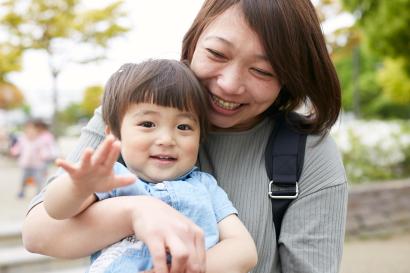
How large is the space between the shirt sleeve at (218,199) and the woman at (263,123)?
0.10 metres

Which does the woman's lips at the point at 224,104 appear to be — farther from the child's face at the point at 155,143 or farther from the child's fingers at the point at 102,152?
the child's fingers at the point at 102,152

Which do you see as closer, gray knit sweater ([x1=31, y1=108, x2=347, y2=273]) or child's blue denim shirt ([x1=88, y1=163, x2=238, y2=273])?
child's blue denim shirt ([x1=88, y1=163, x2=238, y2=273])

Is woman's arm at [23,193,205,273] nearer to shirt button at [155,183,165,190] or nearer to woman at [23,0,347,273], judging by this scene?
woman at [23,0,347,273]

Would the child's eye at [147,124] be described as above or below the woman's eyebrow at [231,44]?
below

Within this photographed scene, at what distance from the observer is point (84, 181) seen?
1162mm

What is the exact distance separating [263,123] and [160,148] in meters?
0.46

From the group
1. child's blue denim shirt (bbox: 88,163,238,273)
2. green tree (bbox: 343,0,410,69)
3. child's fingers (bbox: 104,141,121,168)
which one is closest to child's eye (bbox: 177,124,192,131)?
child's blue denim shirt (bbox: 88,163,238,273)

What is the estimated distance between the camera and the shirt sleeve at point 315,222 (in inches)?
61.9

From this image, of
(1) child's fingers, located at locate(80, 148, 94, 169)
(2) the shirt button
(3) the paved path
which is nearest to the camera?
(1) child's fingers, located at locate(80, 148, 94, 169)

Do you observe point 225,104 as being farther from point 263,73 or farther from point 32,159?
point 32,159

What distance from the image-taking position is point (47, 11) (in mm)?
14906

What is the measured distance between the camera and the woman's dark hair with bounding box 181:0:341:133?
5.26 feet

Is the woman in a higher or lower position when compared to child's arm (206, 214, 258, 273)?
higher

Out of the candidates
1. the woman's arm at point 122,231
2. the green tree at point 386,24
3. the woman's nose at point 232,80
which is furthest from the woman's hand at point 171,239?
the green tree at point 386,24
